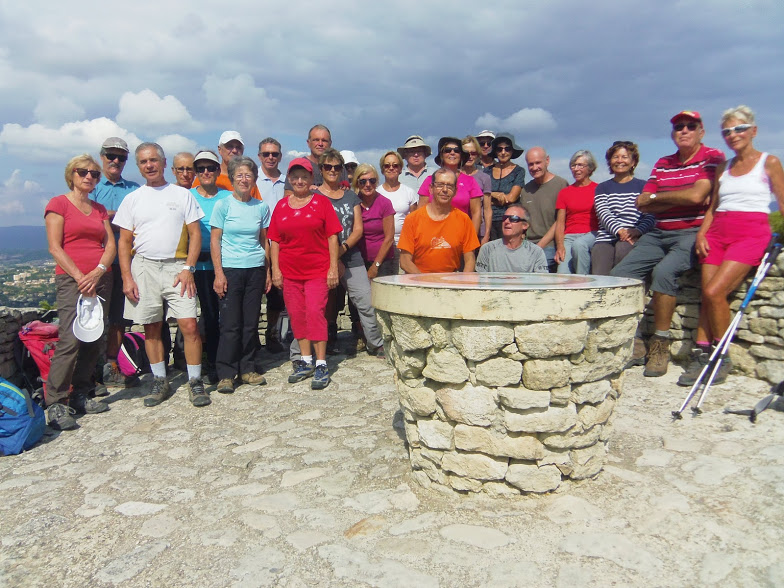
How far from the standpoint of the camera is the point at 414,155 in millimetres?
6996

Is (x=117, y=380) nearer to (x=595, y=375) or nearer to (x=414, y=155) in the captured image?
(x=414, y=155)

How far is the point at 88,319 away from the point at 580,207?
5.20 meters

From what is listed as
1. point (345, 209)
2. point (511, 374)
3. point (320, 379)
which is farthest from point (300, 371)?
point (511, 374)

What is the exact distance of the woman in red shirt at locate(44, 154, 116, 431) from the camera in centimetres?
504

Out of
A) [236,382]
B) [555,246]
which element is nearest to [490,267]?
[555,246]

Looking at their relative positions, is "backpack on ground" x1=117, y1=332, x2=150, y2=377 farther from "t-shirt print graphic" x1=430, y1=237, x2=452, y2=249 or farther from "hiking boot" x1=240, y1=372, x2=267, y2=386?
"t-shirt print graphic" x1=430, y1=237, x2=452, y2=249

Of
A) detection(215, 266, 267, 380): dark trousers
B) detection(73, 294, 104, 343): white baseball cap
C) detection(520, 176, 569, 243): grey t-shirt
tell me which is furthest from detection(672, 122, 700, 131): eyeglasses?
detection(73, 294, 104, 343): white baseball cap

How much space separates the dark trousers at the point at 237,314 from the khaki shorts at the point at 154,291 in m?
0.42

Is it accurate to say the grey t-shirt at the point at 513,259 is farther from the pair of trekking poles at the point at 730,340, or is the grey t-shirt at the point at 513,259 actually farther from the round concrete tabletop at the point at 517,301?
the round concrete tabletop at the point at 517,301

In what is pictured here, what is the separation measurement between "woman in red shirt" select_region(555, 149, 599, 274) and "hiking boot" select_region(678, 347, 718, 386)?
1395mm

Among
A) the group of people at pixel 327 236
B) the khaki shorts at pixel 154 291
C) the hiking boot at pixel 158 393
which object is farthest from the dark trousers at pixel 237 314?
the hiking boot at pixel 158 393

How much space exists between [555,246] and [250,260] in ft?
11.5

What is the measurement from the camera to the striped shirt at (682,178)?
5453 millimetres

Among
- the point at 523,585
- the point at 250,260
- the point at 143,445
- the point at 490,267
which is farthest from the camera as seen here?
the point at 250,260
